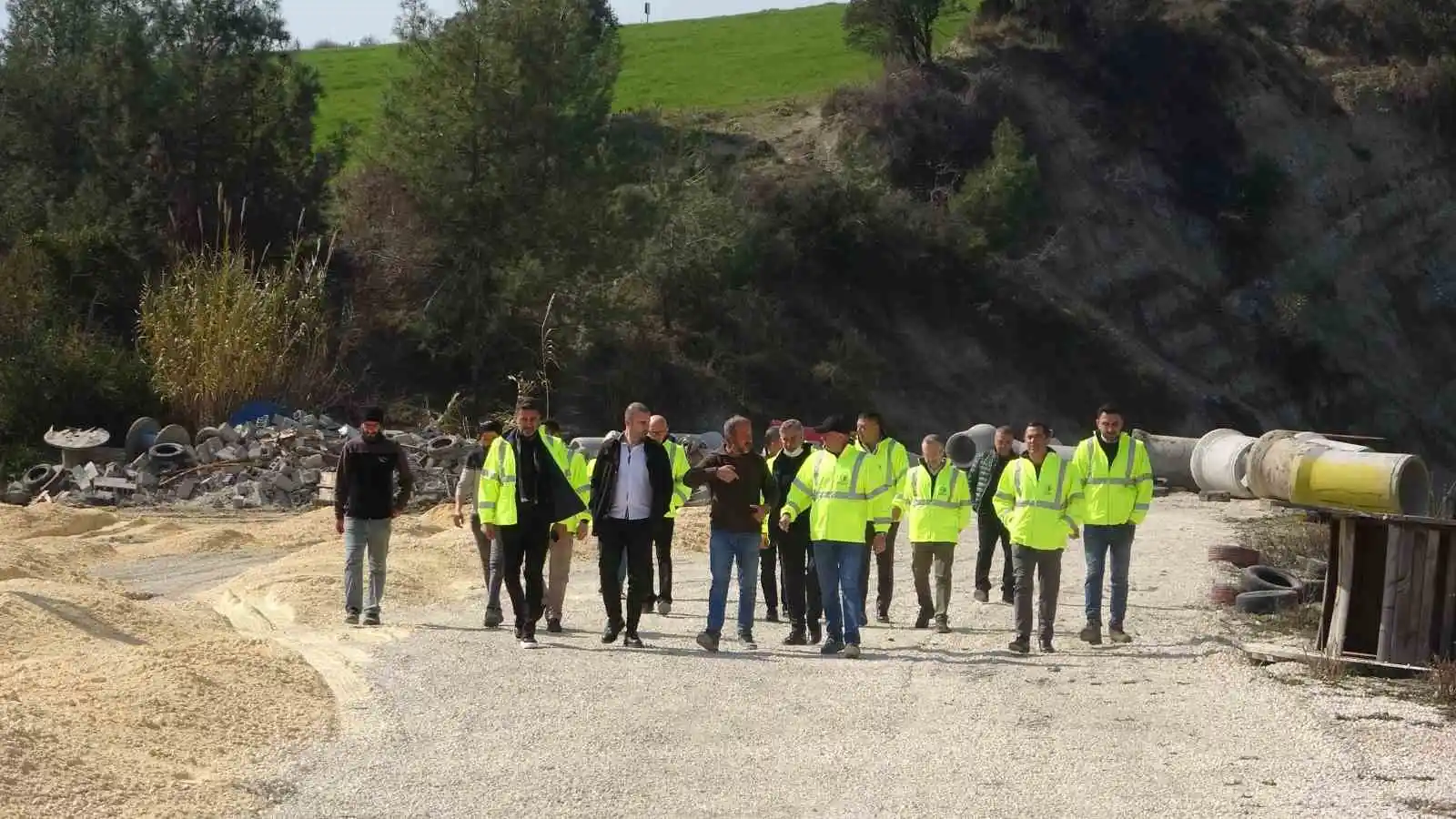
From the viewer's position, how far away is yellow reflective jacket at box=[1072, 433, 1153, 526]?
14.0 metres

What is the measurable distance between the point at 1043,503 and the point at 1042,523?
0.16m

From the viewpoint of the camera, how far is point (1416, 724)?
1066 cm

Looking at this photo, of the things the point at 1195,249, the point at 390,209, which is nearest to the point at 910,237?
the point at 1195,249

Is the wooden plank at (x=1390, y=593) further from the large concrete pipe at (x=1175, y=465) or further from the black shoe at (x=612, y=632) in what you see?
the large concrete pipe at (x=1175, y=465)

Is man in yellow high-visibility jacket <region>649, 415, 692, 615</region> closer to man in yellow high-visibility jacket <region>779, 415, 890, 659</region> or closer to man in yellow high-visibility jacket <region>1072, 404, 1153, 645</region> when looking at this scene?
man in yellow high-visibility jacket <region>779, 415, 890, 659</region>

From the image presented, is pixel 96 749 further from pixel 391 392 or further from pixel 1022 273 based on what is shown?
pixel 1022 273

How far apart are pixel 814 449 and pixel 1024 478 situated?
1886 mm

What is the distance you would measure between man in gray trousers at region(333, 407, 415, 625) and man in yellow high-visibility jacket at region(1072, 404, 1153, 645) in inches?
225

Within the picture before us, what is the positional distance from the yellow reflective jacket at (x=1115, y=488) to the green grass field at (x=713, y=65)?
48.7 m


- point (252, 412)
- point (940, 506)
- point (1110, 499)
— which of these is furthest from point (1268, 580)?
point (252, 412)

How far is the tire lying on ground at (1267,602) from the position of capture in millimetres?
16781

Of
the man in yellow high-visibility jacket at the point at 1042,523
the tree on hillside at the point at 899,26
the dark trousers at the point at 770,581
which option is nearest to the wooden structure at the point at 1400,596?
the man in yellow high-visibility jacket at the point at 1042,523

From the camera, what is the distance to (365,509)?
575 inches

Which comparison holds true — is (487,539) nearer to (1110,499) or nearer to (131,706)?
(1110,499)
